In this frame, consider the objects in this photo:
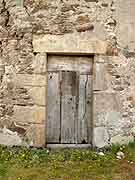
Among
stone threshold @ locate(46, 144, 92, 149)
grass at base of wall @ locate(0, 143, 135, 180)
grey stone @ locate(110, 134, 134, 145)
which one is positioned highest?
grey stone @ locate(110, 134, 134, 145)

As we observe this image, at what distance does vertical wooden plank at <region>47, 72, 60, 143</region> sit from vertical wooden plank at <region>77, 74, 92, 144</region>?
1.39 feet

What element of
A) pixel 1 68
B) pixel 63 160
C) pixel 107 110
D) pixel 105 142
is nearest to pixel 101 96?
pixel 107 110

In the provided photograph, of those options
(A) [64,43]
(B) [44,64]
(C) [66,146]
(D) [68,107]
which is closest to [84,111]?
(D) [68,107]

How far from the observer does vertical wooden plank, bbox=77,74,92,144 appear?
757cm

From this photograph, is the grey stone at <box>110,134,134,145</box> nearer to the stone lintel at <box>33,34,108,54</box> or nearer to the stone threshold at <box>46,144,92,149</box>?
the stone threshold at <box>46,144,92,149</box>

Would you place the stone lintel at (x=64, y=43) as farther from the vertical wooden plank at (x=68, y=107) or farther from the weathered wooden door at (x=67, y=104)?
Answer: the vertical wooden plank at (x=68, y=107)

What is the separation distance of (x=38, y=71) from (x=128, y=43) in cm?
176

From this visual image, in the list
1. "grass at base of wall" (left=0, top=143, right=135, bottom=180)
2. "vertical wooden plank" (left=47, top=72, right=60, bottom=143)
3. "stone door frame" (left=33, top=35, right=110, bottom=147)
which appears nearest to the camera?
"grass at base of wall" (left=0, top=143, right=135, bottom=180)

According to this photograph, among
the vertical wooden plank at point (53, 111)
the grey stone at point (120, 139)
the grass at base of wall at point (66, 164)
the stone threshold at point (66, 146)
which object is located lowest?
the grass at base of wall at point (66, 164)

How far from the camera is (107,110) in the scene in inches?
289

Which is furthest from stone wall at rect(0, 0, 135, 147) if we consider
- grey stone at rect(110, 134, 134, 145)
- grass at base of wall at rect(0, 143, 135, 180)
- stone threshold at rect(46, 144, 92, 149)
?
grass at base of wall at rect(0, 143, 135, 180)

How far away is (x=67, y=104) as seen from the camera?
7.55m

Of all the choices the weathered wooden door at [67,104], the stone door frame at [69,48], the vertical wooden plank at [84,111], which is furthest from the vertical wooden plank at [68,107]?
the stone door frame at [69,48]

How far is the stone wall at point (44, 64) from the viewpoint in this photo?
7270 mm
